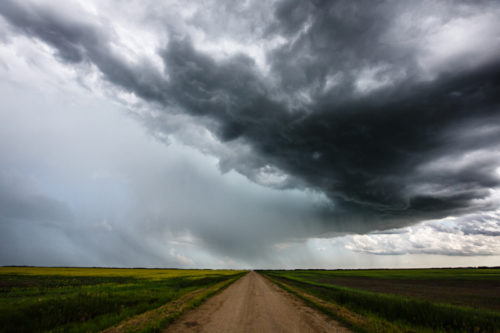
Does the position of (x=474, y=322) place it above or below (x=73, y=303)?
below

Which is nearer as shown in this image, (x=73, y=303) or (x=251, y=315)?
(x=251, y=315)

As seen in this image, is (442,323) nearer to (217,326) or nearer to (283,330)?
(283,330)

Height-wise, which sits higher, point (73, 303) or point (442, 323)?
point (73, 303)

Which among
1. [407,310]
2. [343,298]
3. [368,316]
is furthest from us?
[343,298]

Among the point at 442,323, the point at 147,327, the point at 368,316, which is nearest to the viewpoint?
the point at 147,327

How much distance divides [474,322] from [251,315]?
12327mm

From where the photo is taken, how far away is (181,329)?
10734 millimetres

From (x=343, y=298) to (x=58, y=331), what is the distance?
2127cm

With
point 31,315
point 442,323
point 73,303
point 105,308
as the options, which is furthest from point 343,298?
point 31,315

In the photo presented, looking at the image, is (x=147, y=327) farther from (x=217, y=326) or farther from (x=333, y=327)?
(x=333, y=327)

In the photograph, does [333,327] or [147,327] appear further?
[333,327]

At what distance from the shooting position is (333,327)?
38.3 ft

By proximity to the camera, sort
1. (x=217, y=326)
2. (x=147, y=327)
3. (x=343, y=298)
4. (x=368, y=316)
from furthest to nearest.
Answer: (x=343, y=298)
(x=368, y=316)
(x=217, y=326)
(x=147, y=327)

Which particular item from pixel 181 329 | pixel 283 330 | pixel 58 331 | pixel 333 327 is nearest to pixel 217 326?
pixel 181 329
